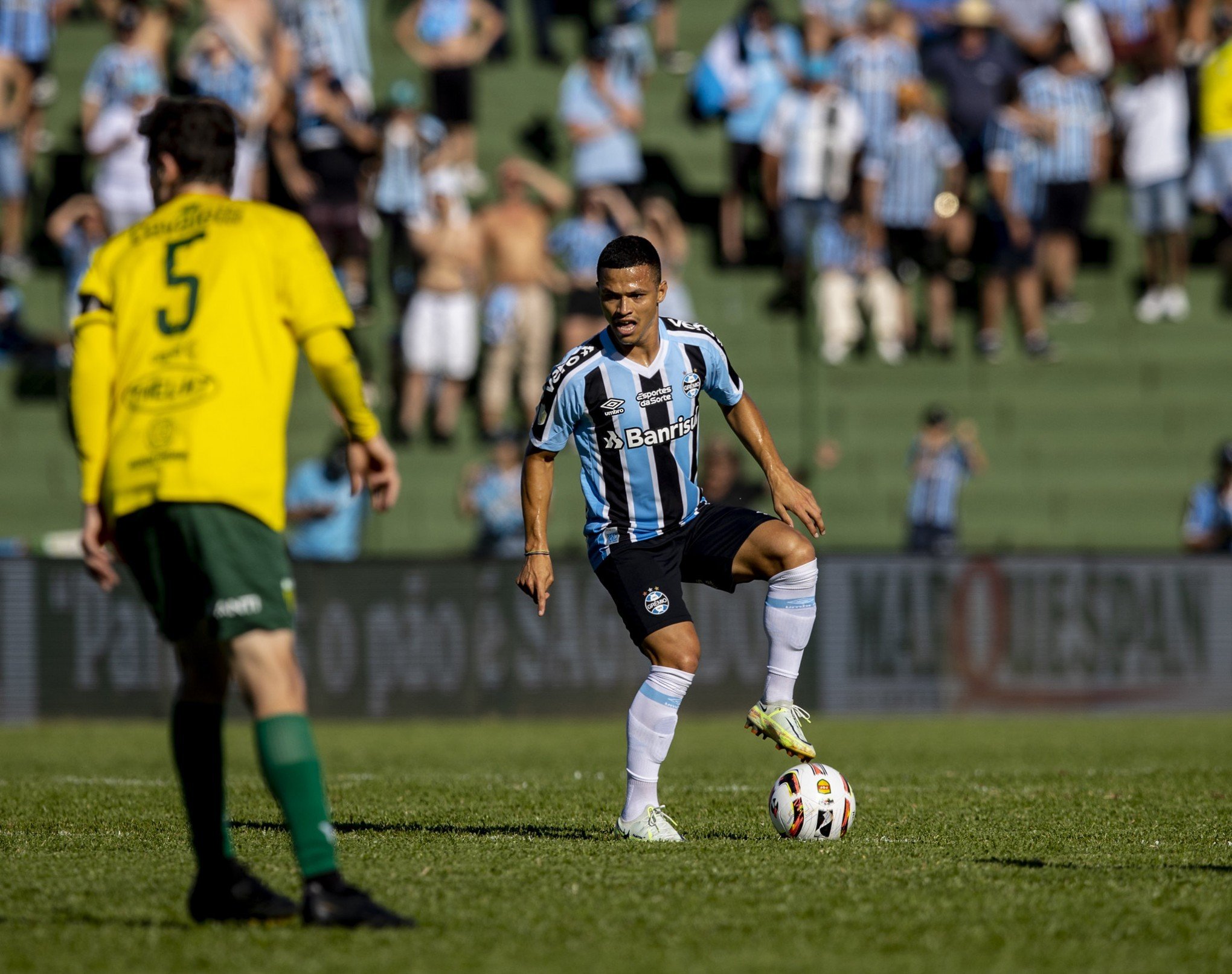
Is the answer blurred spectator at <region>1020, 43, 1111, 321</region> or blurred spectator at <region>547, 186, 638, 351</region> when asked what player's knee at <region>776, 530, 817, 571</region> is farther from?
blurred spectator at <region>1020, 43, 1111, 321</region>

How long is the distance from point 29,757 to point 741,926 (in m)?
7.15

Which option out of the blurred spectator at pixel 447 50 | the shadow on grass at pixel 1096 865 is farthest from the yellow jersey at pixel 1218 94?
the shadow on grass at pixel 1096 865

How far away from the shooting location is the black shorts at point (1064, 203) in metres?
17.8

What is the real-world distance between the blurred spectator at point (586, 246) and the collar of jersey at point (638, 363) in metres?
9.41

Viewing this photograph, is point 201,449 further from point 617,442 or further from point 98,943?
point 617,442

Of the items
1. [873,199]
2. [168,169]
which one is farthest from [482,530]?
[168,169]

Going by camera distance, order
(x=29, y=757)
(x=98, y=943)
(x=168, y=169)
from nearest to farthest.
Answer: (x=98, y=943) < (x=168, y=169) < (x=29, y=757)

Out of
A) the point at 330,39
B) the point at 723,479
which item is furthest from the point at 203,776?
the point at 330,39

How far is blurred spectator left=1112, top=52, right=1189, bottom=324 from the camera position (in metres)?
17.9

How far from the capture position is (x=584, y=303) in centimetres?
1645

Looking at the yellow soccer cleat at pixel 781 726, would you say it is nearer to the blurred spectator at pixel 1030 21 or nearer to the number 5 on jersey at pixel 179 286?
the number 5 on jersey at pixel 179 286

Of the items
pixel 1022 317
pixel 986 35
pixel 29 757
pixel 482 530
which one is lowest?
pixel 29 757

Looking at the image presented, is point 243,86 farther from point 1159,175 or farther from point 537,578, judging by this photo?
point 537,578

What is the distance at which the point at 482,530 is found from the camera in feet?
50.4
